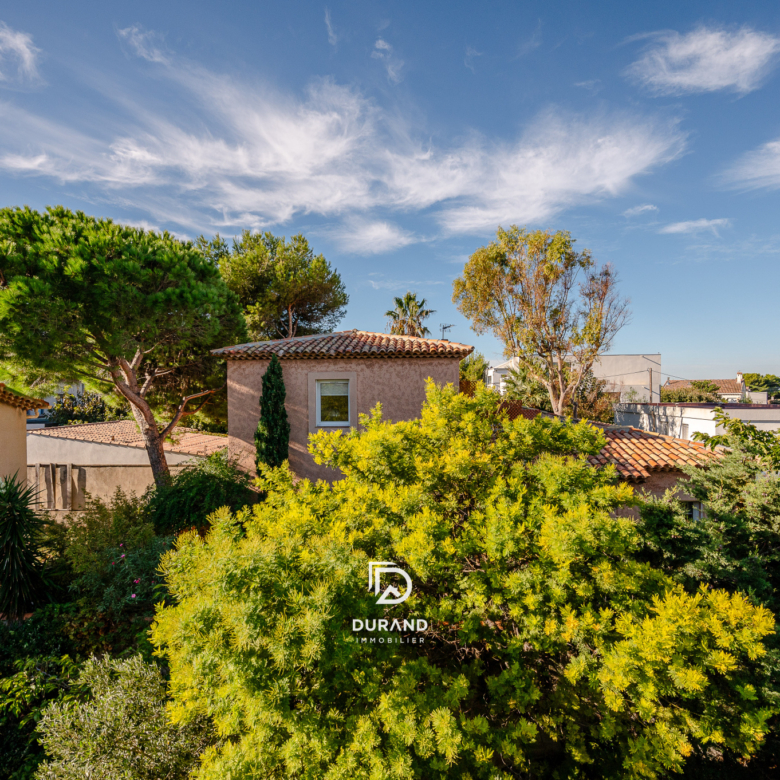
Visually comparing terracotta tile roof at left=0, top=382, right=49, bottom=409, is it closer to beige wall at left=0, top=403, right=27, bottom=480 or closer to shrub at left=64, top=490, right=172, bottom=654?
beige wall at left=0, top=403, right=27, bottom=480

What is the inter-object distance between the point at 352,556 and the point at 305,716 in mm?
1529

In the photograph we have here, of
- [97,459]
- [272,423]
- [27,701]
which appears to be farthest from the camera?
[97,459]

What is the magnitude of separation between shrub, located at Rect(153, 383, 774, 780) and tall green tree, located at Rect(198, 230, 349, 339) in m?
20.0

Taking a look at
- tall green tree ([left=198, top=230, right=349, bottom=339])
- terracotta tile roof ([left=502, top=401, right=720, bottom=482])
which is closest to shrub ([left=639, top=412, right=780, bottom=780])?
terracotta tile roof ([left=502, top=401, right=720, bottom=482])

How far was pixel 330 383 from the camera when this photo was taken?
14.7 metres

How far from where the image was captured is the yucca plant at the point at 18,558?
8.77 m

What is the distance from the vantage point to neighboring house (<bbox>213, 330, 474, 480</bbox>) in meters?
14.2

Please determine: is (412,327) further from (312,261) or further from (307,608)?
(307,608)

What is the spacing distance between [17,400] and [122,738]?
46.5 ft

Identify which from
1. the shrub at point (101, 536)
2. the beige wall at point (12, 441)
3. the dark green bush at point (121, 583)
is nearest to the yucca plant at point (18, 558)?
the shrub at point (101, 536)

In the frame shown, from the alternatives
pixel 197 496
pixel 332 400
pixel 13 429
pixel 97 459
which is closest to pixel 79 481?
pixel 13 429

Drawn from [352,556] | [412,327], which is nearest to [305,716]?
[352,556]

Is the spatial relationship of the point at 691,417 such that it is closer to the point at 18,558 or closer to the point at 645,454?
the point at 645,454

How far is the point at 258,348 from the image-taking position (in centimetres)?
1469
